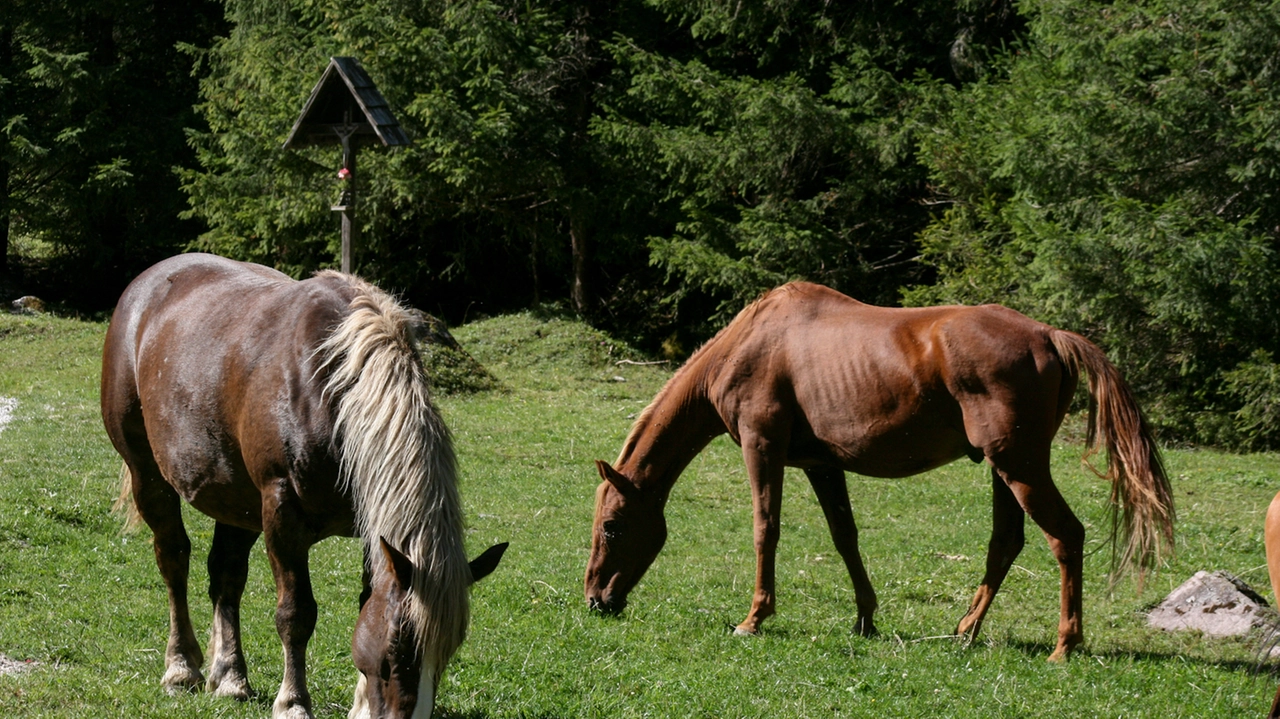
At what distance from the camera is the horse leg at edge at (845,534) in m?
6.57

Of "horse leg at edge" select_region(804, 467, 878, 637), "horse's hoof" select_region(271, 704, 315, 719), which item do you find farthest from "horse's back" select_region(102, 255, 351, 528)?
"horse leg at edge" select_region(804, 467, 878, 637)

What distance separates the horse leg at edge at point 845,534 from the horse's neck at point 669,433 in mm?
748

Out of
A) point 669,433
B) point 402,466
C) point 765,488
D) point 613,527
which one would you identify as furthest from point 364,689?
point 669,433

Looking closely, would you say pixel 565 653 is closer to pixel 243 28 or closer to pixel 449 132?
pixel 449 132

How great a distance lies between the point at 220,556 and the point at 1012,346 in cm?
426

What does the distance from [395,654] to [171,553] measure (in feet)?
7.01

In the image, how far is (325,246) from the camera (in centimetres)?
2253

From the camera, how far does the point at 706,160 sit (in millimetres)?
18203

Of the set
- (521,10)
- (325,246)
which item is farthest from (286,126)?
(521,10)

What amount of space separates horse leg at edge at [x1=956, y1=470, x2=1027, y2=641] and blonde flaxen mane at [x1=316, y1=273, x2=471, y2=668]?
3.69 metres

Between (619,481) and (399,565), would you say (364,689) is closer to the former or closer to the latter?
(399,565)

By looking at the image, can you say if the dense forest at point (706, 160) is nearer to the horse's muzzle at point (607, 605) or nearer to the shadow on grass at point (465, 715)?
the horse's muzzle at point (607, 605)

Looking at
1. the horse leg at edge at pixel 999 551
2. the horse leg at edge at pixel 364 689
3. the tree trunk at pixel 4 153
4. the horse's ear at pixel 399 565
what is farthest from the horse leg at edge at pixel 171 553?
the tree trunk at pixel 4 153

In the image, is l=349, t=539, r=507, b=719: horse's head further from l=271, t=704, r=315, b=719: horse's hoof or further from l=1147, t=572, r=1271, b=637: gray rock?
l=1147, t=572, r=1271, b=637: gray rock
